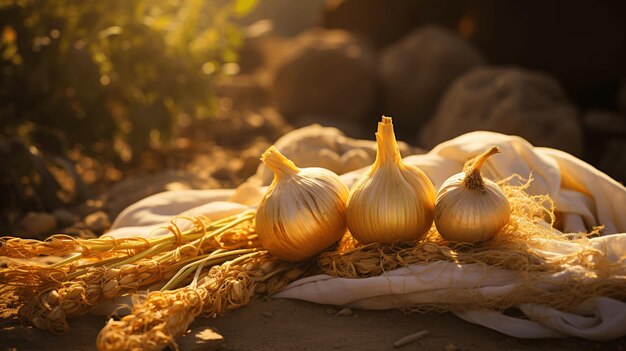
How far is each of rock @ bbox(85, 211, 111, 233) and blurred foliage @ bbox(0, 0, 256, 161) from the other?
3.10ft

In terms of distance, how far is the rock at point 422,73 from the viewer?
286 inches

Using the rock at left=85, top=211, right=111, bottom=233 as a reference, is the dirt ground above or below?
above

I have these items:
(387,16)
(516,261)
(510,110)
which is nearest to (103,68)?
(510,110)

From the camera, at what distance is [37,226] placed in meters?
4.05

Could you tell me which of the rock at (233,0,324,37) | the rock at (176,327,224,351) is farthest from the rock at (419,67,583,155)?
the rock at (233,0,324,37)

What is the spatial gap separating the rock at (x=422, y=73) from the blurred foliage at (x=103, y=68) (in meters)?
2.25

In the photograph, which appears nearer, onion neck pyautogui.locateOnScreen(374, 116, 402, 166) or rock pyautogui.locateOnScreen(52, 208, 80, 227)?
onion neck pyautogui.locateOnScreen(374, 116, 402, 166)

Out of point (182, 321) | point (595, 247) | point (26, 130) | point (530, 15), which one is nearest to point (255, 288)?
point (182, 321)

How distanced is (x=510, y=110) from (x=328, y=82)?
8.13ft

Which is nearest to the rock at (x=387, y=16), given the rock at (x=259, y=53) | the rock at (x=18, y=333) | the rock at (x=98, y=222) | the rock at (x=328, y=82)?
the rock at (x=259, y=53)

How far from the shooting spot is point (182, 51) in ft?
18.6

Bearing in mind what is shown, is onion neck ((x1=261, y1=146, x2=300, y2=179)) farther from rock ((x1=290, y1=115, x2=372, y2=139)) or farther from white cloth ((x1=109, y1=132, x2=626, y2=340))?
rock ((x1=290, y1=115, x2=372, y2=139))

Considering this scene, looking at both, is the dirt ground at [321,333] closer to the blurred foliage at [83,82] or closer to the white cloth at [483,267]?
the white cloth at [483,267]

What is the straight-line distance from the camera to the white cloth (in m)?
2.30
